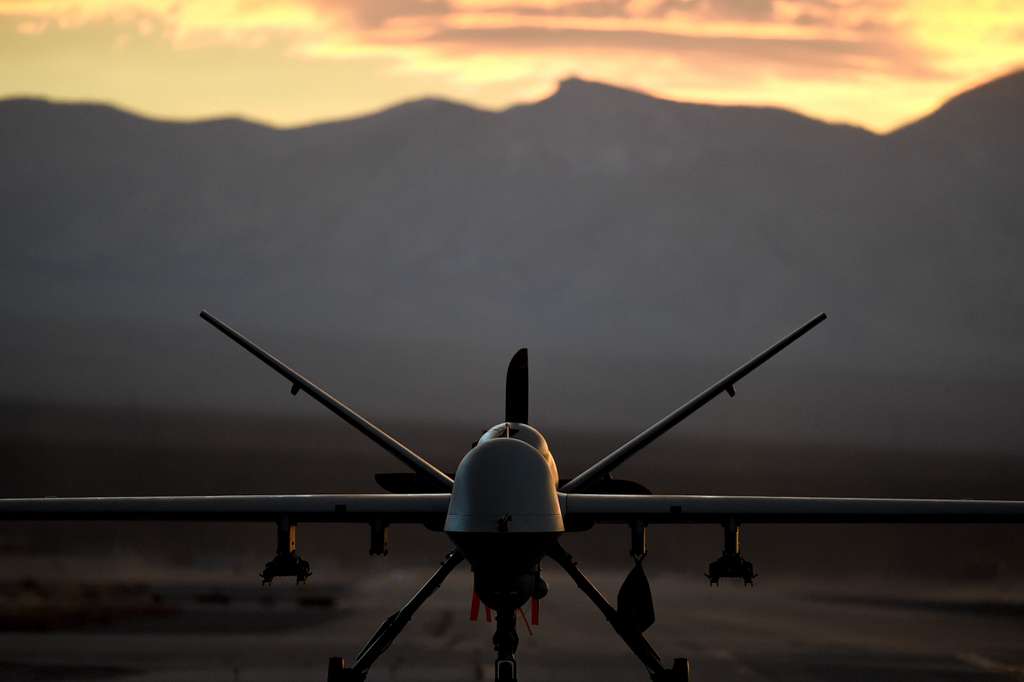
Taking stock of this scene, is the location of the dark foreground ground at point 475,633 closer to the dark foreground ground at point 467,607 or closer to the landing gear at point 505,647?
the dark foreground ground at point 467,607

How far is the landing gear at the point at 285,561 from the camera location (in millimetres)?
26141

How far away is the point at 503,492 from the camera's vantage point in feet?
77.3

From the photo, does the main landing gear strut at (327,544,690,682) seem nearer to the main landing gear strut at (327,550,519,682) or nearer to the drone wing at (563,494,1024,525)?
the main landing gear strut at (327,550,519,682)

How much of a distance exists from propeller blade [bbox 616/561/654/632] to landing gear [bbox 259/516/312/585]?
16.9 ft

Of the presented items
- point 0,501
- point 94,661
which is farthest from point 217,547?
point 0,501

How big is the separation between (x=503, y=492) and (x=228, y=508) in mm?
5500

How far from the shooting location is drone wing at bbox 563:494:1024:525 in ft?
87.5

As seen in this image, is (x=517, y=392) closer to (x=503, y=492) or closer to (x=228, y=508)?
(x=503, y=492)

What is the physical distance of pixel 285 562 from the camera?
2623 centimetres

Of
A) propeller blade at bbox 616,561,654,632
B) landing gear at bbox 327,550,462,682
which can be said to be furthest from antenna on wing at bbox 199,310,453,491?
propeller blade at bbox 616,561,654,632

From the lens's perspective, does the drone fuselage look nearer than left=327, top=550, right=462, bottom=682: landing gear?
Yes

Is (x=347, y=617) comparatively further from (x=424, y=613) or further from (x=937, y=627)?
(x=937, y=627)

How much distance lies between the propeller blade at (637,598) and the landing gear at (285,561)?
5.15 meters

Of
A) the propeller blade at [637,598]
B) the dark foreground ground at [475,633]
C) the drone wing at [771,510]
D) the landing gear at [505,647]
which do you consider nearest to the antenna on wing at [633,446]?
the drone wing at [771,510]
